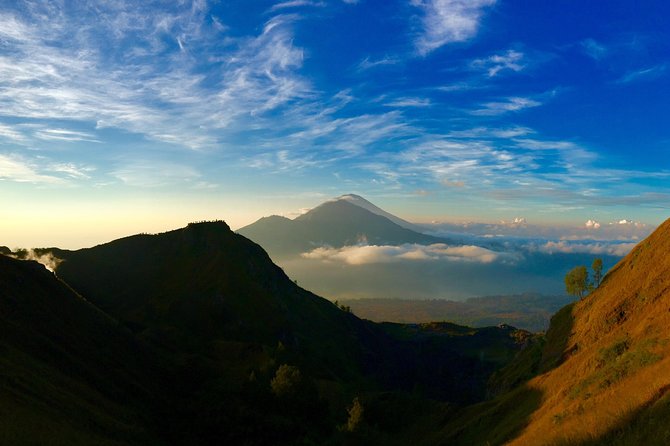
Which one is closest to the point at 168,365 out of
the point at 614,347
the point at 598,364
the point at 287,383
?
the point at 287,383

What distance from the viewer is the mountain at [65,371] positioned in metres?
33.9

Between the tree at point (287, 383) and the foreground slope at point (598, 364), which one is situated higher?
the foreground slope at point (598, 364)

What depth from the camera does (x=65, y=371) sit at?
53594mm

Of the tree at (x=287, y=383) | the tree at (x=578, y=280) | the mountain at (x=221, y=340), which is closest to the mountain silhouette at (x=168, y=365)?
the tree at (x=287, y=383)

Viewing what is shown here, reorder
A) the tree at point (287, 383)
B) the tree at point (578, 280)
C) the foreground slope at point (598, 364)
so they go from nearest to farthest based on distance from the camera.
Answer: the foreground slope at point (598, 364) → the tree at point (287, 383) → the tree at point (578, 280)

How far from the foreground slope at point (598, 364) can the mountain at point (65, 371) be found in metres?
39.3

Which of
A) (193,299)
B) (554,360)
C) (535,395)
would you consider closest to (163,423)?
(535,395)

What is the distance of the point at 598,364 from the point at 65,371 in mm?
71288

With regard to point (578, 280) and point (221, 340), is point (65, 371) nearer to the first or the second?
point (221, 340)

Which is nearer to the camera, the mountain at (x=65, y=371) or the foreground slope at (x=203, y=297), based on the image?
the mountain at (x=65, y=371)

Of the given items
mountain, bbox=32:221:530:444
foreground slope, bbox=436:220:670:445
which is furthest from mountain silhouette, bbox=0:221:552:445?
foreground slope, bbox=436:220:670:445

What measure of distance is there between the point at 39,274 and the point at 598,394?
9789 cm

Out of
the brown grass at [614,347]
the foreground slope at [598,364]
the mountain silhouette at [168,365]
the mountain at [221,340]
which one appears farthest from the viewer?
the mountain at [221,340]

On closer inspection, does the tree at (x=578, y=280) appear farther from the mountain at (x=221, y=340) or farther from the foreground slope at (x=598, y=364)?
the mountain at (x=221, y=340)
